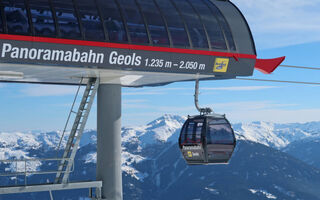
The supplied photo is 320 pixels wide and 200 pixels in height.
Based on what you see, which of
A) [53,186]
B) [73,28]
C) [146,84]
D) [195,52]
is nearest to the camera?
[73,28]

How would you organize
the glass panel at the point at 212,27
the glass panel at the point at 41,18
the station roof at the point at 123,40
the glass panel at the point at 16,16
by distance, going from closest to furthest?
1. the glass panel at the point at 16,16
2. the station roof at the point at 123,40
3. the glass panel at the point at 41,18
4. the glass panel at the point at 212,27

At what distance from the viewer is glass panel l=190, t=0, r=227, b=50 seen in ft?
77.0

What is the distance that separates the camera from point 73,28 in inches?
800

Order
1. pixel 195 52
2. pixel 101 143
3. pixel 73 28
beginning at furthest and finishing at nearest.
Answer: pixel 101 143 < pixel 195 52 < pixel 73 28

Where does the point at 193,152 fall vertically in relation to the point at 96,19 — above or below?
below

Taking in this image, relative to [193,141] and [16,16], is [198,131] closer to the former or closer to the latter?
[193,141]

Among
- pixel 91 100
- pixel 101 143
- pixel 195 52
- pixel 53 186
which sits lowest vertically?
pixel 53 186

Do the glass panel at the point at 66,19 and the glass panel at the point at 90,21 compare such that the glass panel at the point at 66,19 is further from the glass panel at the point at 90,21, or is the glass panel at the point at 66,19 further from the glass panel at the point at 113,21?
the glass panel at the point at 113,21

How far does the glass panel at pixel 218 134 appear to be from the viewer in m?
27.1

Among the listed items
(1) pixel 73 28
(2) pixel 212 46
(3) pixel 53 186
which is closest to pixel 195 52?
(2) pixel 212 46

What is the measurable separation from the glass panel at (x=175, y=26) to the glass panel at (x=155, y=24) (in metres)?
0.31

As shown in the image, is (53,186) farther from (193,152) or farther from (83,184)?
(193,152)

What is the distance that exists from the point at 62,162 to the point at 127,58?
22.9 feet

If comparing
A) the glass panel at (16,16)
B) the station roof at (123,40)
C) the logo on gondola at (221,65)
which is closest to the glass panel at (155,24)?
the station roof at (123,40)
